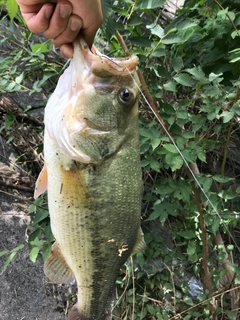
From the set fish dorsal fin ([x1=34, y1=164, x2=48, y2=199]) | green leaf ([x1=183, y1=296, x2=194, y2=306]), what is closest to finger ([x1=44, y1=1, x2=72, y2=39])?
fish dorsal fin ([x1=34, y1=164, x2=48, y2=199])

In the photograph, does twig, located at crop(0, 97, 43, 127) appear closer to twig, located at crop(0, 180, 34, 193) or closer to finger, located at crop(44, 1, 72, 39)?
twig, located at crop(0, 180, 34, 193)

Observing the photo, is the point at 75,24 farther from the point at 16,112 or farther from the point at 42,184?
the point at 16,112

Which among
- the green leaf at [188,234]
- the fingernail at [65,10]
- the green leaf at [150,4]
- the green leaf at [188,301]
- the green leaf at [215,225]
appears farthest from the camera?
the green leaf at [188,301]

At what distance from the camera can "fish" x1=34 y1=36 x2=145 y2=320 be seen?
1.36m

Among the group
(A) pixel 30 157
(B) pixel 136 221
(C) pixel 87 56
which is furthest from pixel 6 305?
(C) pixel 87 56

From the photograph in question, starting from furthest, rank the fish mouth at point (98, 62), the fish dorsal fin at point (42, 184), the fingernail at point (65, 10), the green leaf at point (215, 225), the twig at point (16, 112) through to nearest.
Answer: the twig at point (16, 112)
the green leaf at point (215, 225)
the fish dorsal fin at point (42, 184)
the fish mouth at point (98, 62)
the fingernail at point (65, 10)

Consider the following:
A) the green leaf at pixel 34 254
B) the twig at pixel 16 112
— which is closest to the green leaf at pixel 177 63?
the green leaf at pixel 34 254

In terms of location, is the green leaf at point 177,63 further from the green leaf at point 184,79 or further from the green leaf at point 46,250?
the green leaf at point 46,250

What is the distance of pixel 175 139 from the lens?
200 cm

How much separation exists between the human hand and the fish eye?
0.29 metres

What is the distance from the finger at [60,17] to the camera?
108 centimetres

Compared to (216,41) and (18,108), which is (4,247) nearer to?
(18,108)

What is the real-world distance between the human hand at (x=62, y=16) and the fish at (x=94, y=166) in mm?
111

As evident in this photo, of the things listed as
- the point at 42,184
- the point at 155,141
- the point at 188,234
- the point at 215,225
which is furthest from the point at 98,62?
the point at 188,234
